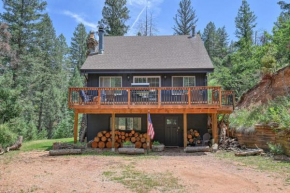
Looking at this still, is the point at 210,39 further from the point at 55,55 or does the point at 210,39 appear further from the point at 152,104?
the point at 152,104

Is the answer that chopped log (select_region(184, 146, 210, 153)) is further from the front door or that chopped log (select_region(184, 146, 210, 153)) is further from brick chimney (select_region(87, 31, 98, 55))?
brick chimney (select_region(87, 31, 98, 55))

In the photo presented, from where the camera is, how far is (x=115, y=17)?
29.3m

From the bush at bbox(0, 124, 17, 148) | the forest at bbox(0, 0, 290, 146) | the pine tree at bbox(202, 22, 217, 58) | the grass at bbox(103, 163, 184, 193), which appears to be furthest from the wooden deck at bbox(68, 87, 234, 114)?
the pine tree at bbox(202, 22, 217, 58)

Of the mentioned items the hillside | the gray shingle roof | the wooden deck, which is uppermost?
the gray shingle roof

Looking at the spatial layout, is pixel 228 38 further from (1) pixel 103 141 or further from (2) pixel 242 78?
(1) pixel 103 141

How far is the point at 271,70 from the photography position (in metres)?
13.4

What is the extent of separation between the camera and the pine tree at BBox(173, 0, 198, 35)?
104 ft

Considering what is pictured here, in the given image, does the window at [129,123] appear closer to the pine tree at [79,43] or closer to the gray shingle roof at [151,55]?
the gray shingle roof at [151,55]

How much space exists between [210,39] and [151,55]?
80.2 ft

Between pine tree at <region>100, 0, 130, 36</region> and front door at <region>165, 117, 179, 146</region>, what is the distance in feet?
62.0

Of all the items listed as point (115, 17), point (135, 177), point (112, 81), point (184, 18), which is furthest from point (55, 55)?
point (135, 177)

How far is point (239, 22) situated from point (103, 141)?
23.7 metres

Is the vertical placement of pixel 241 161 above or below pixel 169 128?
below

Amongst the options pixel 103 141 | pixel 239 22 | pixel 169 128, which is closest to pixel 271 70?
pixel 169 128
